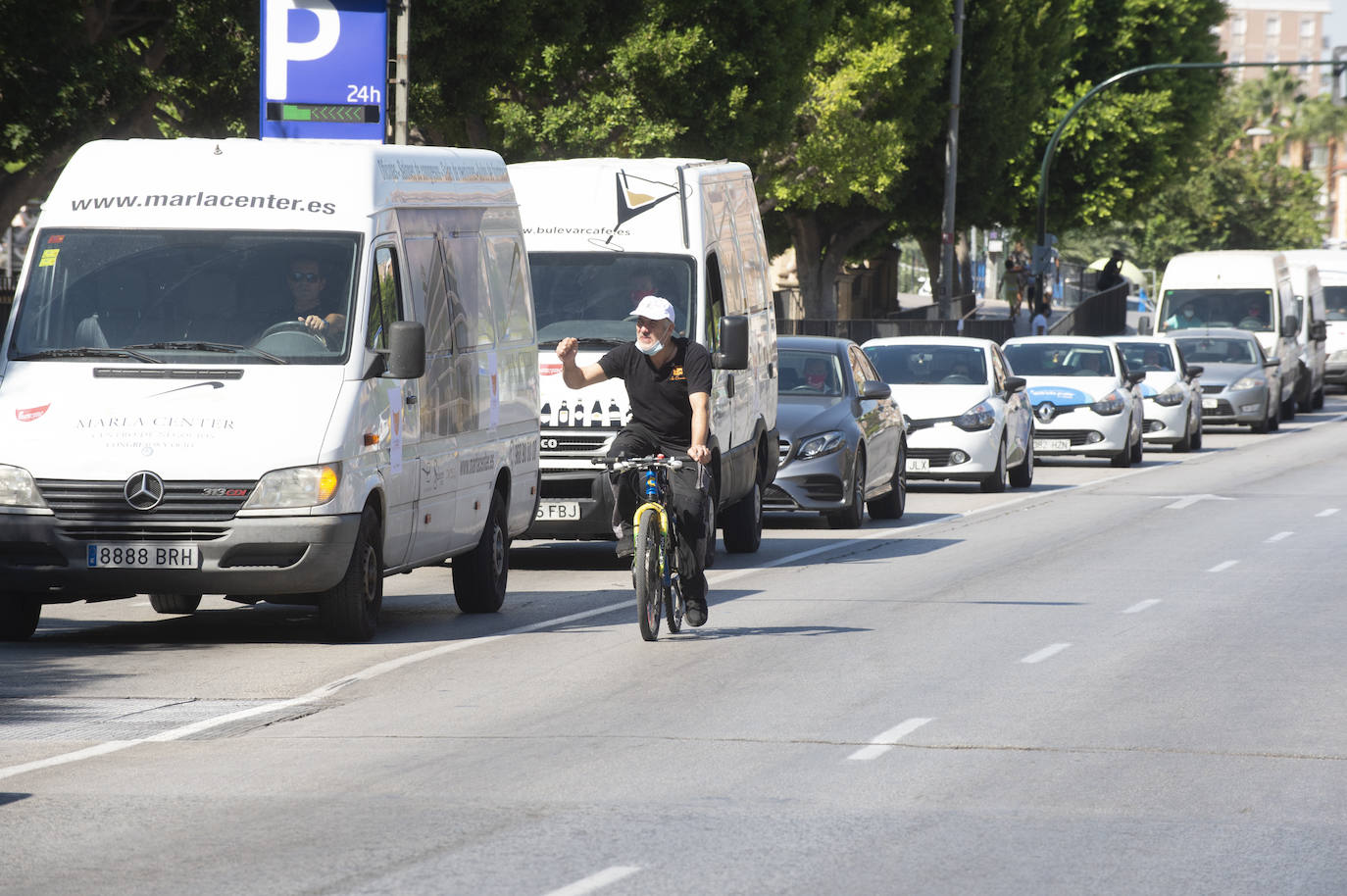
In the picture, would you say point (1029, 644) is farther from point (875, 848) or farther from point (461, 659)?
point (875, 848)

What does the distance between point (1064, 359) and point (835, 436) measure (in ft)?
36.4

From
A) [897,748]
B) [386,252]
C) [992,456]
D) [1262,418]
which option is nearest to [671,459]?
[386,252]

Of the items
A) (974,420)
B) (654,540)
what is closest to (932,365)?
(974,420)

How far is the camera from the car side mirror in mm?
19781

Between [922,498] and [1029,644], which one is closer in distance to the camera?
[1029,644]

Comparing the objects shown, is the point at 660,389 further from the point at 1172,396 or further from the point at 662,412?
the point at 1172,396

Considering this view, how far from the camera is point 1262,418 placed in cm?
3781

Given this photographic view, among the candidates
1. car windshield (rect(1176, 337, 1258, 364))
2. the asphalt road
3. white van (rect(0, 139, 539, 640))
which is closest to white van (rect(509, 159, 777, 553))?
the asphalt road

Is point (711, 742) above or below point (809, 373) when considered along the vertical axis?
below

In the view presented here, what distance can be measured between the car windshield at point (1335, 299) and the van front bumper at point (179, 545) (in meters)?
44.6

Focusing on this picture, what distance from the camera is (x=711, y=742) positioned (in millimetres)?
8758

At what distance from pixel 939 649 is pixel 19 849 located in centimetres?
598

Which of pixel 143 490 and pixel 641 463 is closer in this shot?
pixel 143 490

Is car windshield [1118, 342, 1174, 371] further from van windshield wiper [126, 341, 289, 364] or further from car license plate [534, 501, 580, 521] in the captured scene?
van windshield wiper [126, 341, 289, 364]
